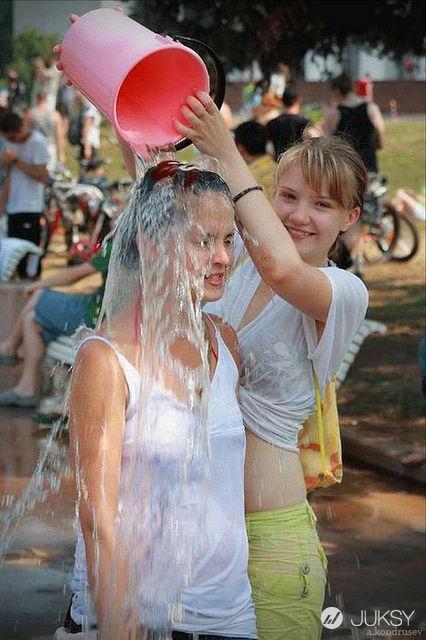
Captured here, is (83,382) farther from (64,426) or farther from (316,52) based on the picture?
(316,52)

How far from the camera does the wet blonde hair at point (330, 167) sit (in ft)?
10.4

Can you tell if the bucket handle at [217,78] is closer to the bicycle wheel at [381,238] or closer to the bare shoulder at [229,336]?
the bare shoulder at [229,336]

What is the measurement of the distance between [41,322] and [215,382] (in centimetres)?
586

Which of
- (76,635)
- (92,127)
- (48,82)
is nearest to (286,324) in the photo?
(76,635)

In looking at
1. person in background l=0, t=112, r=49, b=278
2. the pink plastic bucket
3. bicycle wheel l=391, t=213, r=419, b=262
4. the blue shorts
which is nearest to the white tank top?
the pink plastic bucket

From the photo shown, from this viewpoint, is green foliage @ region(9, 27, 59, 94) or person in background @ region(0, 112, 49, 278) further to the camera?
green foliage @ region(9, 27, 59, 94)

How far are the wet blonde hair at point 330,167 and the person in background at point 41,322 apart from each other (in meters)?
4.72

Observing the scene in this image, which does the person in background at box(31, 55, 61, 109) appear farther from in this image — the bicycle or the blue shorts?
the blue shorts

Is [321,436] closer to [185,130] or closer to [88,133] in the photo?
[185,130]

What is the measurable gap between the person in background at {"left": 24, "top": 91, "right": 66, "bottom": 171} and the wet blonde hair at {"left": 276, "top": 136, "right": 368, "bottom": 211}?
15.2 m

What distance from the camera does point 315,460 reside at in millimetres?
3268

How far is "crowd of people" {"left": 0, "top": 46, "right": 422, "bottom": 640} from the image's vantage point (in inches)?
104

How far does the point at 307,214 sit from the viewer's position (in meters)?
3.19

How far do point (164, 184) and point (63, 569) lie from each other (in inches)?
129
